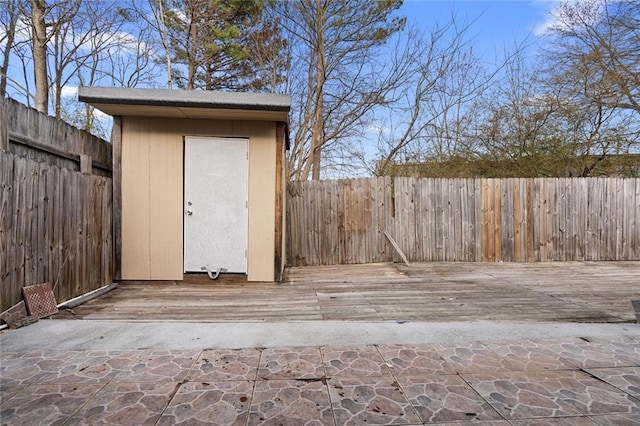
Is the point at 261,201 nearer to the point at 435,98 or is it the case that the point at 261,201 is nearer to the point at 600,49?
the point at 435,98

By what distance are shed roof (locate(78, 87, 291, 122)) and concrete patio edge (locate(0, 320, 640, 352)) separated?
2.40 meters

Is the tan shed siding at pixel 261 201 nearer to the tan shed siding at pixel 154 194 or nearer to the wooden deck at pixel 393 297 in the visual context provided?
the wooden deck at pixel 393 297

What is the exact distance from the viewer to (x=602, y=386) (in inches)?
72.1

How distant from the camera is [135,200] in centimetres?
440

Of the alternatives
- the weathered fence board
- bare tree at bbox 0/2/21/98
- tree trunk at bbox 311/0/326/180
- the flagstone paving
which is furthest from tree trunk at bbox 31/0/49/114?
the flagstone paving

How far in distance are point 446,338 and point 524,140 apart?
6897 millimetres

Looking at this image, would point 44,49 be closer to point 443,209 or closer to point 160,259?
point 160,259

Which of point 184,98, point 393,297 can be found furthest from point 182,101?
point 393,297

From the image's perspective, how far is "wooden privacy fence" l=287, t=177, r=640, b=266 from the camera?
5.98 m

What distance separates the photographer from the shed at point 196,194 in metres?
4.39

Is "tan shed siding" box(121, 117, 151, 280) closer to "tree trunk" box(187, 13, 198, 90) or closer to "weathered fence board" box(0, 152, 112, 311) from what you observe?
"weathered fence board" box(0, 152, 112, 311)

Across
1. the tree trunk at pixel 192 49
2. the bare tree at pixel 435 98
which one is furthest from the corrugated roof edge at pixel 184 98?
the bare tree at pixel 435 98

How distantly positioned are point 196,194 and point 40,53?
622 cm

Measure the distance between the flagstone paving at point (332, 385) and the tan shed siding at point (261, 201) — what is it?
7.53ft
